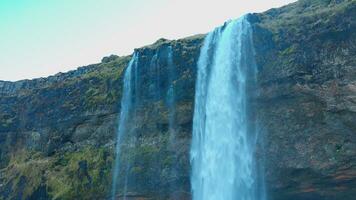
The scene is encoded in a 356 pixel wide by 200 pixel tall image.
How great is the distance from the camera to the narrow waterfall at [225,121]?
95.9 feet

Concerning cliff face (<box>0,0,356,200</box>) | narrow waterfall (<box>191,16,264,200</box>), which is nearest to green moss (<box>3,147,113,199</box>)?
cliff face (<box>0,0,356,200</box>)

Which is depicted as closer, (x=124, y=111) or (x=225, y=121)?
(x=225, y=121)

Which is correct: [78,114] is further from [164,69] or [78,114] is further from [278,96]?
[278,96]

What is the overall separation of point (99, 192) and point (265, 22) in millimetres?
14790

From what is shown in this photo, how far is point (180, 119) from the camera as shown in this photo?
3284cm

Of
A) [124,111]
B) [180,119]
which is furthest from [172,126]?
[124,111]

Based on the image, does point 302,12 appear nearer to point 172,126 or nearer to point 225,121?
point 225,121

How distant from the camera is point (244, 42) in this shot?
103 ft

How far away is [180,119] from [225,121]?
3427mm

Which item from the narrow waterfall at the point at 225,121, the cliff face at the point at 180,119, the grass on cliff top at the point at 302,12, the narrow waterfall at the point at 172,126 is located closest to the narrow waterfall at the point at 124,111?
the cliff face at the point at 180,119

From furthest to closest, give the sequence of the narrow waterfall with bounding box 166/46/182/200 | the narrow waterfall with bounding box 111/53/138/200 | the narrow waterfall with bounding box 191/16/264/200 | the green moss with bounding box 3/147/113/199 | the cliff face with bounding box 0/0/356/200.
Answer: the green moss with bounding box 3/147/113/199, the narrow waterfall with bounding box 111/53/138/200, the narrow waterfall with bounding box 166/46/182/200, the narrow waterfall with bounding box 191/16/264/200, the cliff face with bounding box 0/0/356/200

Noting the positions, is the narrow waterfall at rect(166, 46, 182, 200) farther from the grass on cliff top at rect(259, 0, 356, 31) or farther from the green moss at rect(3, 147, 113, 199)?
the grass on cliff top at rect(259, 0, 356, 31)

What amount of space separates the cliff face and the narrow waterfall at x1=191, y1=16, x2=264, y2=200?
69 cm

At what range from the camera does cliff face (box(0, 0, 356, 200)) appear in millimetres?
27984
